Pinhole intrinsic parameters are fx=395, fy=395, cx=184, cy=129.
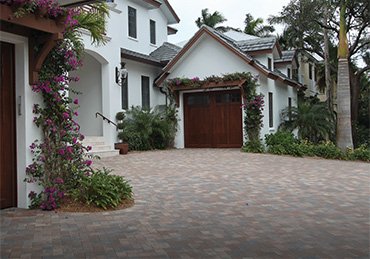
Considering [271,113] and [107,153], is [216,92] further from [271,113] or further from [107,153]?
[107,153]

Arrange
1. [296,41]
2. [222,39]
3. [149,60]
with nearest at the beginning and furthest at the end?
[222,39] → [149,60] → [296,41]

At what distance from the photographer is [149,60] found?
18.4 meters

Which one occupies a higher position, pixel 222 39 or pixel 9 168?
pixel 222 39

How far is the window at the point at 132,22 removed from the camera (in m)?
19.2

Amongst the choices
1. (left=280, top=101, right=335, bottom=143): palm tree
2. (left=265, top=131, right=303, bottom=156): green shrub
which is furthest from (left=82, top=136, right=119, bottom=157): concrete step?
(left=280, top=101, right=335, bottom=143): palm tree

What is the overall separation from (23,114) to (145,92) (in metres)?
13.0

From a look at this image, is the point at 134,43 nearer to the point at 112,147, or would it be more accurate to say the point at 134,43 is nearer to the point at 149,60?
the point at 149,60

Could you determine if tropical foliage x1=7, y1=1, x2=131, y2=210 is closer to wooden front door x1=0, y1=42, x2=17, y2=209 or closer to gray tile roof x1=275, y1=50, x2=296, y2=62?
wooden front door x1=0, y1=42, x2=17, y2=209

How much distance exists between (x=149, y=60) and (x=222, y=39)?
3.65 meters

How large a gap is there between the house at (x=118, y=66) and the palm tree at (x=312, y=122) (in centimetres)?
637

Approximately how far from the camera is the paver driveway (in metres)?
4.20

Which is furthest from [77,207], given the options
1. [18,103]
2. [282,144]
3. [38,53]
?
[282,144]

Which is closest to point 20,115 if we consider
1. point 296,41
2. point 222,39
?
point 222,39

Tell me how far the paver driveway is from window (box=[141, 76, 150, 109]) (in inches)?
373
